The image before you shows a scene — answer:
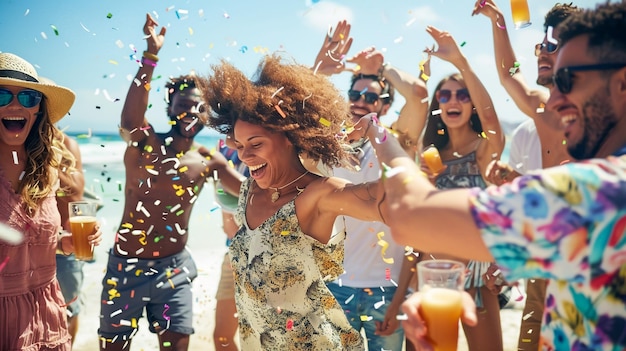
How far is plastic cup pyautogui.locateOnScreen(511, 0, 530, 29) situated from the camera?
160 inches

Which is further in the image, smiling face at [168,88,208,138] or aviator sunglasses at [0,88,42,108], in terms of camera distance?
smiling face at [168,88,208,138]

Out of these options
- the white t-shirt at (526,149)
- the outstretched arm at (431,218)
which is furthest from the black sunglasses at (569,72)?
the white t-shirt at (526,149)

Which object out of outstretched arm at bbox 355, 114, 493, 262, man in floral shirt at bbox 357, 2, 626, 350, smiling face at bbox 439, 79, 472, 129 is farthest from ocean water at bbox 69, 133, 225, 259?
man in floral shirt at bbox 357, 2, 626, 350

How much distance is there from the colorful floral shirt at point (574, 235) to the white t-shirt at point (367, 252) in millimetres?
2858

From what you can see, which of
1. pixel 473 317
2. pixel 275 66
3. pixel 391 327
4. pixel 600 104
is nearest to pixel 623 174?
pixel 600 104

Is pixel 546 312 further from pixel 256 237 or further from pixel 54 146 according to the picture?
pixel 54 146

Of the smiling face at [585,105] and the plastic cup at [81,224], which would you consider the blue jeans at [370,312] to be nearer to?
the plastic cup at [81,224]

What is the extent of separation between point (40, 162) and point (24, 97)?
1.34ft

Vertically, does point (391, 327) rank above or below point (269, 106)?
below

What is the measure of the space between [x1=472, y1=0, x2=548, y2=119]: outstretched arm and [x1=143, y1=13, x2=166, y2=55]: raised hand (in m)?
2.64

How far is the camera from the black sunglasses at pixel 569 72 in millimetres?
1710

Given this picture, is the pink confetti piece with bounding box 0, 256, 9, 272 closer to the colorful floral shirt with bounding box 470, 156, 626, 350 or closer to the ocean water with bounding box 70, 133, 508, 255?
the colorful floral shirt with bounding box 470, 156, 626, 350

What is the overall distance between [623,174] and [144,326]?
6.41 m

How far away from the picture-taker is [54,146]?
3719mm
